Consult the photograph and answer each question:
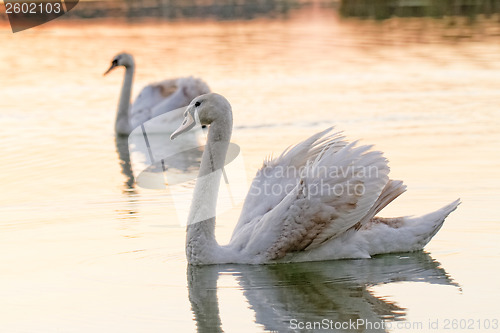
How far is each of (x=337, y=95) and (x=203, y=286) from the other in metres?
10.8

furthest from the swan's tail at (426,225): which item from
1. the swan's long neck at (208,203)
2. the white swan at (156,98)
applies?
the white swan at (156,98)

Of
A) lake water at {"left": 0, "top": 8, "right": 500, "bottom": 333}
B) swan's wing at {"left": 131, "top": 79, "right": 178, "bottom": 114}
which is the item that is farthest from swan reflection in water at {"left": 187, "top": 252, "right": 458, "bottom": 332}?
swan's wing at {"left": 131, "top": 79, "right": 178, "bottom": 114}

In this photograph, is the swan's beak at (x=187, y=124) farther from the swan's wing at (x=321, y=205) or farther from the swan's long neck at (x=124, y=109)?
the swan's long neck at (x=124, y=109)

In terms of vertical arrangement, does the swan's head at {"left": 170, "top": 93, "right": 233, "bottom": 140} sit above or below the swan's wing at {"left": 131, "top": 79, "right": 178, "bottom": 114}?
above

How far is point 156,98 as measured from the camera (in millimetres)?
17312

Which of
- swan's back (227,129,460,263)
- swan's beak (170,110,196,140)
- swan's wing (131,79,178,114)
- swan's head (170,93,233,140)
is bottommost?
swan's wing (131,79,178,114)

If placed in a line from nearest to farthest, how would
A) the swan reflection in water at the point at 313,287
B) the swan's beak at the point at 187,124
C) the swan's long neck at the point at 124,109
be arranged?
the swan reflection in water at the point at 313,287
the swan's beak at the point at 187,124
the swan's long neck at the point at 124,109

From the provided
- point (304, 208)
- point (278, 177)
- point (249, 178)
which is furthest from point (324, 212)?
point (249, 178)

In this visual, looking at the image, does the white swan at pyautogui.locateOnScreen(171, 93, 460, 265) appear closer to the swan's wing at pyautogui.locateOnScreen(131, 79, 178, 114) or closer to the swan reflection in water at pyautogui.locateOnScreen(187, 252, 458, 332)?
the swan reflection in water at pyautogui.locateOnScreen(187, 252, 458, 332)

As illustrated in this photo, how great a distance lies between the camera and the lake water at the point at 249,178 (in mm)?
7168

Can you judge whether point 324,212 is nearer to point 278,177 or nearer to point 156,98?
point 278,177

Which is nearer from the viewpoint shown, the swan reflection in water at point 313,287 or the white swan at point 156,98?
Result: the swan reflection in water at point 313,287

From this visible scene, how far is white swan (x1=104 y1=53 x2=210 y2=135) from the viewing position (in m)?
16.1

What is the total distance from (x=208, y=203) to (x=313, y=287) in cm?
116
